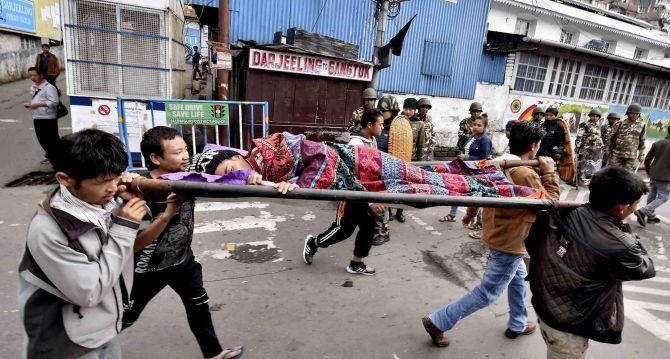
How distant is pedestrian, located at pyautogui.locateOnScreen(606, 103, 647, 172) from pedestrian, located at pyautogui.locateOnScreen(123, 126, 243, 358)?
7.72 m

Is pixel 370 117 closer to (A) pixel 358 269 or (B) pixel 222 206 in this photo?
(A) pixel 358 269

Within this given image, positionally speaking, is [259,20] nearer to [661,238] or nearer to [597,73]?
[661,238]

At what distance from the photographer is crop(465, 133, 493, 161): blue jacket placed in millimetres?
5000

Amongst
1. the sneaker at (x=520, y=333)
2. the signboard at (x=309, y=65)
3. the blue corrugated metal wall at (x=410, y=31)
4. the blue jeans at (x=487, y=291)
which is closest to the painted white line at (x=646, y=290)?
the sneaker at (x=520, y=333)

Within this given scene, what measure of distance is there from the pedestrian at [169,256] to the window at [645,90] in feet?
60.4

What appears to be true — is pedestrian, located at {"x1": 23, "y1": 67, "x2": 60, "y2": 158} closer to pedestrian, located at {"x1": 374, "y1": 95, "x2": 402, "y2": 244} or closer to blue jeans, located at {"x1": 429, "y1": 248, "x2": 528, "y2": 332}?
pedestrian, located at {"x1": 374, "y1": 95, "x2": 402, "y2": 244}

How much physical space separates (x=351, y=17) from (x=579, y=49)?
735 cm

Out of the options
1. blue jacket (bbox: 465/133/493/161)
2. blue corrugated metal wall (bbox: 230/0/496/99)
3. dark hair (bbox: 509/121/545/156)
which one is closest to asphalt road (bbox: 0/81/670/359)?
blue jacket (bbox: 465/133/493/161)

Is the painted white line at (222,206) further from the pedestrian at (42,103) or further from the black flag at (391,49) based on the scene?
the black flag at (391,49)

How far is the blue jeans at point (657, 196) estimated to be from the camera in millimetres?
6043

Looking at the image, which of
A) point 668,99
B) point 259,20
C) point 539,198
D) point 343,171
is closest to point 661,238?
point 539,198

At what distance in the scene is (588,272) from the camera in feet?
6.06

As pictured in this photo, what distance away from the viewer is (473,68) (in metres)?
11.4

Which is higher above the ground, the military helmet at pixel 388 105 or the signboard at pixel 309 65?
the signboard at pixel 309 65
